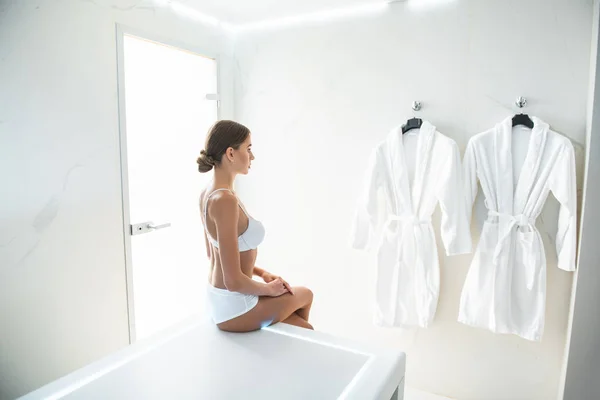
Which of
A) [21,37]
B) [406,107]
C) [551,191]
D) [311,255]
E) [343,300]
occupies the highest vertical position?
[21,37]

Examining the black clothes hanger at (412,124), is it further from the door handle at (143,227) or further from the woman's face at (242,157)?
the door handle at (143,227)

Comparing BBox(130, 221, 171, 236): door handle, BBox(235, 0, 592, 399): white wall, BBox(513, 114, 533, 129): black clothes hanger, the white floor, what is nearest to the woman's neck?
BBox(130, 221, 171, 236): door handle

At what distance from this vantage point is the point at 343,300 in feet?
8.46

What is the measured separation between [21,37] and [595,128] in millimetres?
2235

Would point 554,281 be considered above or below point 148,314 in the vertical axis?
above

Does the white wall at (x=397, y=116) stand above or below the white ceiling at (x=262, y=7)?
below

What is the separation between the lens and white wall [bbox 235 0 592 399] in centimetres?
198

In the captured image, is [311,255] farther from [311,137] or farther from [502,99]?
[502,99]

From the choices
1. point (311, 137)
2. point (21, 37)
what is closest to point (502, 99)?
point (311, 137)

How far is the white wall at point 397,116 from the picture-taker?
198cm

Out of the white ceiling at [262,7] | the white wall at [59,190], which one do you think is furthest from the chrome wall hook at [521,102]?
the white wall at [59,190]

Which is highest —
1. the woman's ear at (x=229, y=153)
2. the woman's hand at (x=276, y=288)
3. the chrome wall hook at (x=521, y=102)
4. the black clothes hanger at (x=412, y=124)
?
the chrome wall hook at (x=521, y=102)

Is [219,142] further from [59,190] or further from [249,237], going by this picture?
[59,190]

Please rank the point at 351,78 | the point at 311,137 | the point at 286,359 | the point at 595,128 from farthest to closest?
the point at 311,137, the point at 351,78, the point at 595,128, the point at 286,359
